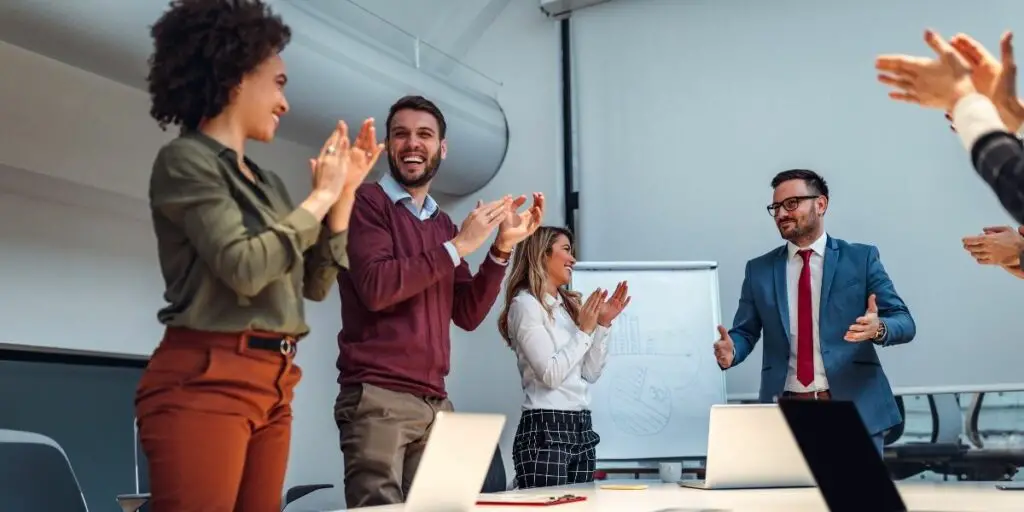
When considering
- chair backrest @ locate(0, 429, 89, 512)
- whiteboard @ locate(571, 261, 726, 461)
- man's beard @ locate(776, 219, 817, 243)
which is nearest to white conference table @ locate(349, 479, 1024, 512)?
chair backrest @ locate(0, 429, 89, 512)

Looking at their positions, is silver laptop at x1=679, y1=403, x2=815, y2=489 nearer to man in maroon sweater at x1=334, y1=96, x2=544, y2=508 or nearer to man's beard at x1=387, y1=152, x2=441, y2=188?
man in maroon sweater at x1=334, y1=96, x2=544, y2=508

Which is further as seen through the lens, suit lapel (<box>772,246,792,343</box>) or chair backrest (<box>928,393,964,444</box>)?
chair backrest (<box>928,393,964,444</box>)

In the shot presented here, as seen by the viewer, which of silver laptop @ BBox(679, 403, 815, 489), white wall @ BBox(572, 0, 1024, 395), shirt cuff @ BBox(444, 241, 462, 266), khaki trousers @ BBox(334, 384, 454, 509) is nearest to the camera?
silver laptop @ BBox(679, 403, 815, 489)

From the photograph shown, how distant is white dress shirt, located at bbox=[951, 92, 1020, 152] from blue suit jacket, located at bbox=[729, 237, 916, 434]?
1449 millimetres

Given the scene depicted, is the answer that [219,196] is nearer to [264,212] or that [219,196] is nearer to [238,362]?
[264,212]

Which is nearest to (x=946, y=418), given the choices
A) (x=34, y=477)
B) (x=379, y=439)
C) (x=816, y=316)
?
(x=816, y=316)

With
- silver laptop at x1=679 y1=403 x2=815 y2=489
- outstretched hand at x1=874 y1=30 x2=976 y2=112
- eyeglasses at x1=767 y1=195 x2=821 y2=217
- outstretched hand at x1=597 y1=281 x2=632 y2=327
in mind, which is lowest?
silver laptop at x1=679 y1=403 x2=815 y2=489

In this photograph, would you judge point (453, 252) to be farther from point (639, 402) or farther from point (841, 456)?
point (639, 402)

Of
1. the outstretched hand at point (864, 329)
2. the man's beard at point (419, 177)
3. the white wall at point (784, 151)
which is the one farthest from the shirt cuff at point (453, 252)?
the white wall at point (784, 151)

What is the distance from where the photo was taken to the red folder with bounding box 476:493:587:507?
5.14 ft

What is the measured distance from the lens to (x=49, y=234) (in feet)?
11.3

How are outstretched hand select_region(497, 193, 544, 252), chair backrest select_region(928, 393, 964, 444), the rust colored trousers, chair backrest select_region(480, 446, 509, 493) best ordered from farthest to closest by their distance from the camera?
1. chair backrest select_region(928, 393, 964, 444)
2. chair backrest select_region(480, 446, 509, 493)
3. outstretched hand select_region(497, 193, 544, 252)
4. the rust colored trousers

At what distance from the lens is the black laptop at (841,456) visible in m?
0.93

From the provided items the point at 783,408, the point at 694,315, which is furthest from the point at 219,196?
the point at 694,315
